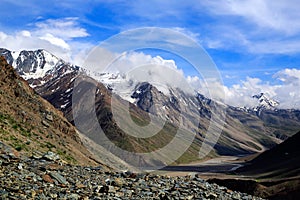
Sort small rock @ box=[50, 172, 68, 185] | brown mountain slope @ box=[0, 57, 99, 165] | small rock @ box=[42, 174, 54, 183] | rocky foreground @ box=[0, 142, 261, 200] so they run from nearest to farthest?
1. rocky foreground @ box=[0, 142, 261, 200]
2. small rock @ box=[42, 174, 54, 183]
3. small rock @ box=[50, 172, 68, 185]
4. brown mountain slope @ box=[0, 57, 99, 165]

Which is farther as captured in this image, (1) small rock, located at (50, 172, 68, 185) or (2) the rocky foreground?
(1) small rock, located at (50, 172, 68, 185)

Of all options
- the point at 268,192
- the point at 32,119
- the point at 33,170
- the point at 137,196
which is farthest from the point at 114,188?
the point at 268,192

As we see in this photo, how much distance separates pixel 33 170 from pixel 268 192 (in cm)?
8931

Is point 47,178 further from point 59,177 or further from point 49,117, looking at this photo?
point 49,117

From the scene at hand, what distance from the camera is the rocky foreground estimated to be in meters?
16.3

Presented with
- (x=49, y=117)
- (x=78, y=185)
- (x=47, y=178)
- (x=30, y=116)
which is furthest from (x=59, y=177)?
(x=49, y=117)

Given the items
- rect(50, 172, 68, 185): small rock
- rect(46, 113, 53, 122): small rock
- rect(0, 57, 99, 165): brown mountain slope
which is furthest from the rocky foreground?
rect(46, 113, 53, 122): small rock

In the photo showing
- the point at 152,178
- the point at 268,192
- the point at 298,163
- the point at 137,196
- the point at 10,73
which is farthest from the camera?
the point at 298,163

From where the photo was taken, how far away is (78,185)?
62.3 feet

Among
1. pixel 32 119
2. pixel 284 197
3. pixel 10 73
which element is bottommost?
pixel 284 197

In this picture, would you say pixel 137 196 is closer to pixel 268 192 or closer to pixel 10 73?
pixel 10 73

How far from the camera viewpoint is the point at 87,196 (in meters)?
16.9

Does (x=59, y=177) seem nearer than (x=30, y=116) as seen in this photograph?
Yes

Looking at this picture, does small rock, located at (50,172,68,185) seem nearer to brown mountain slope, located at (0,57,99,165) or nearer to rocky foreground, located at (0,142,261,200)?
rocky foreground, located at (0,142,261,200)
